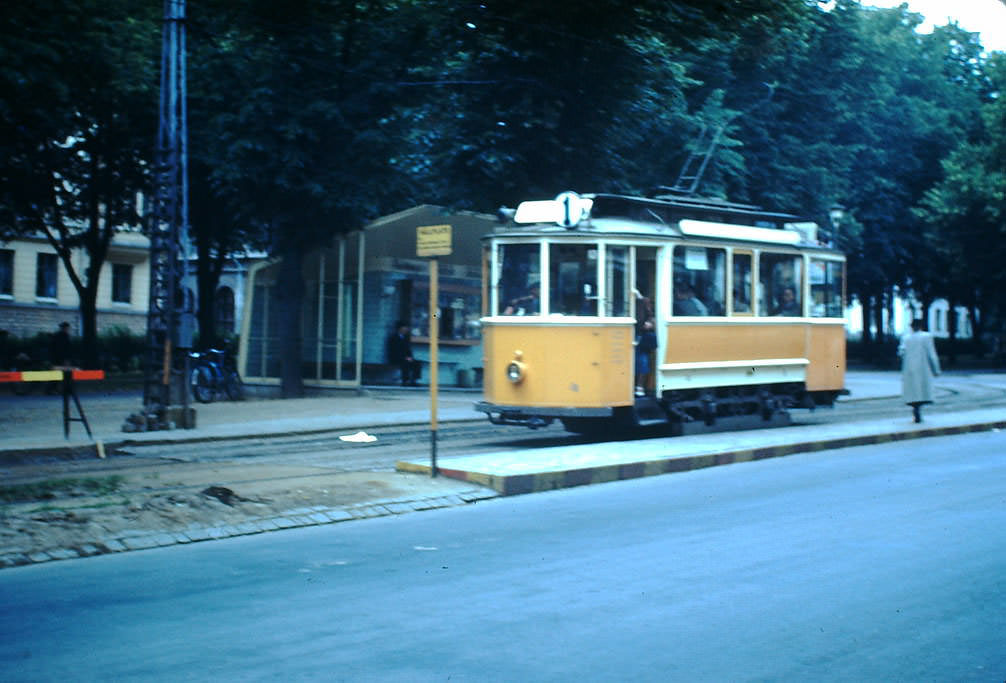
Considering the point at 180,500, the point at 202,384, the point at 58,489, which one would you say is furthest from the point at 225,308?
the point at 180,500

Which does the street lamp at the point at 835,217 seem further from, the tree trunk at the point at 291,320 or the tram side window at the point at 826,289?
the tree trunk at the point at 291,320

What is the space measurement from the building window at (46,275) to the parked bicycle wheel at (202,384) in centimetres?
2665

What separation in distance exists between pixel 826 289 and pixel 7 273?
3864cm

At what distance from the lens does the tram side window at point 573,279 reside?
1518 centimetres

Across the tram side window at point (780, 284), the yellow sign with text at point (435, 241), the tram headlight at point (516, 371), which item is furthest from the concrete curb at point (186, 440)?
the yellow sign with text at point (435, 241)

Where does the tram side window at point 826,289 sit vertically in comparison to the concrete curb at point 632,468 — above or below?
above

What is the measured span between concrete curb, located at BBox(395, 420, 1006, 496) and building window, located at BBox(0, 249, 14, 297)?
1596 inches

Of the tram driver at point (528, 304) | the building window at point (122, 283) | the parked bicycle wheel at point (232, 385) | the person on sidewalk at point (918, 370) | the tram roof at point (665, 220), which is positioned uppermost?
the building window at point (122, 283)

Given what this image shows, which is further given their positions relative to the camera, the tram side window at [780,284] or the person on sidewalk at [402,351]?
the person on sidewalk at [402,351]

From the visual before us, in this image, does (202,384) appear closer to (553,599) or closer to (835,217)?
(835,217)

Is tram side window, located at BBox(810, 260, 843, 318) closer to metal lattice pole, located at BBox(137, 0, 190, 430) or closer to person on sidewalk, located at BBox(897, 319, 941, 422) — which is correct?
person on sidewalk, located at BBox(897, 319, 941, 422)

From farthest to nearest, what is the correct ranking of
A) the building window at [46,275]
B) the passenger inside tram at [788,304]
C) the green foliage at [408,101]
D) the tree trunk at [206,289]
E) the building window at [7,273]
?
the building window at [46,275], the building window at [7,273], the tree trunk at [206,289], the green foliage at [408,101], the passenger inside tram at [788,304]

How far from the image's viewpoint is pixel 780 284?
1784cm

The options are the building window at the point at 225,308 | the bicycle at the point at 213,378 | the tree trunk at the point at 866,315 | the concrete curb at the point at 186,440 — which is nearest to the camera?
the concrete curb at the point at 186,440
